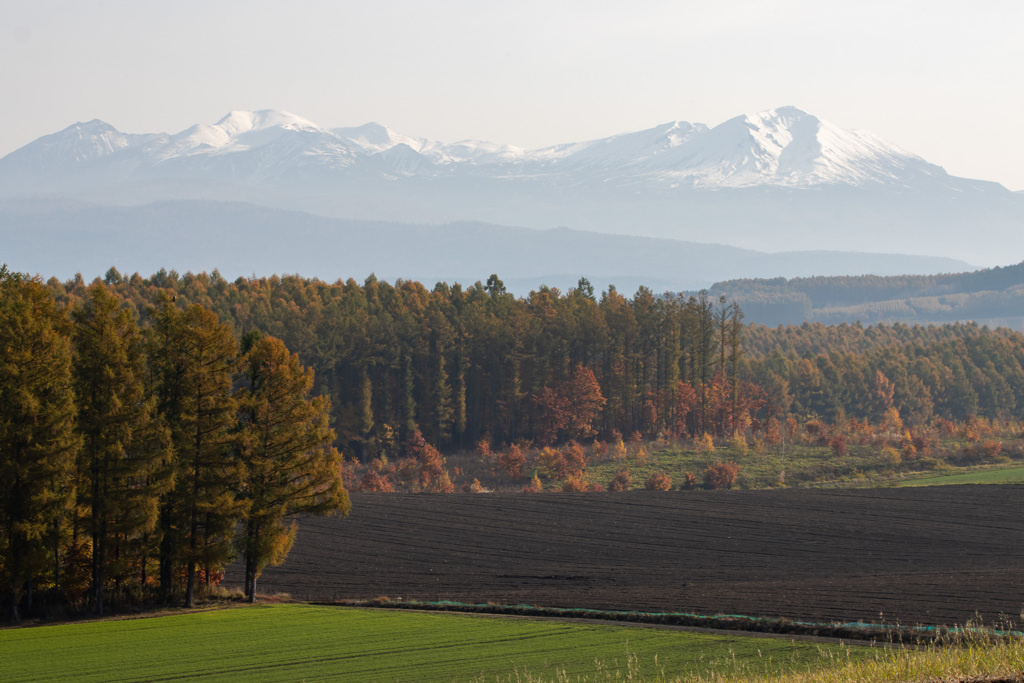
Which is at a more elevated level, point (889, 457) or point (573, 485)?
point (889, 457)

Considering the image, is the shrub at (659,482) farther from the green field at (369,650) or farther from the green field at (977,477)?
the green field at (369,650)

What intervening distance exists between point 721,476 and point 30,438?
55.3 m

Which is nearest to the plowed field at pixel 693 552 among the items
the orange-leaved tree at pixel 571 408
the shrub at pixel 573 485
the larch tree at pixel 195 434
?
the larch tree at pixel 195 434

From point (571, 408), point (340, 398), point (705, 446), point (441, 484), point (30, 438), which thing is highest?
point (30, 438)

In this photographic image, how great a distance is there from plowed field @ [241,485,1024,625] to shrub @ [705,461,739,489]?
12207 millimetres

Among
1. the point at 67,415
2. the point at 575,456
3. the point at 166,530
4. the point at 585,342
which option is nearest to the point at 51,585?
the point at 166,530

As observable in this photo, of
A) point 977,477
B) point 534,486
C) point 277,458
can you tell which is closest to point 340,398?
point 534,486

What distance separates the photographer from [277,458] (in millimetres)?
38688

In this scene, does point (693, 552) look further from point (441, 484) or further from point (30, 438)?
point (441, 484)

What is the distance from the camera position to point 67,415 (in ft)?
111

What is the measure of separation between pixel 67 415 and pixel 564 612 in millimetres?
18157

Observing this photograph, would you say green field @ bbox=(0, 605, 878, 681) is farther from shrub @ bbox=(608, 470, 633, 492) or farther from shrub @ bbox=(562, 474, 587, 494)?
shrub @ bbox=(608, 470, 633, 492)

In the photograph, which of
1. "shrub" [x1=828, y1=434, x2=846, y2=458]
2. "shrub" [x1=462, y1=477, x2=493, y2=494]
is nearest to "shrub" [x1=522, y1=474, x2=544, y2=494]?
"shrub" [x1=462, y1=477, x2=493, y2=494]

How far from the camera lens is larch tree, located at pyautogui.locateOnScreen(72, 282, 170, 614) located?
3506cm
